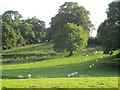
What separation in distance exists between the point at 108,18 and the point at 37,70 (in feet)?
40.6

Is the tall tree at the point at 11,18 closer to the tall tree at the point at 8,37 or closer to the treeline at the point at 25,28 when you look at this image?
the treeline at the point at 25,28

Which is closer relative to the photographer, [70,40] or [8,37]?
[70,40]

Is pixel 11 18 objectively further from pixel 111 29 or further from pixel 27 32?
pixel 111 29

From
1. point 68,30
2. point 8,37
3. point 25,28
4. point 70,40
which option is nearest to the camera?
point 70,40

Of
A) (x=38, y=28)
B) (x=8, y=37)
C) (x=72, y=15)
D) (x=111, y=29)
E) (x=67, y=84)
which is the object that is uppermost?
(x=72, y=15)

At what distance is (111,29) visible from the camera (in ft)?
143

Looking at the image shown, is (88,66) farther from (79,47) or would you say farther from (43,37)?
(43,37)

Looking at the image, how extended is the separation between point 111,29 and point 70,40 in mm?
19418

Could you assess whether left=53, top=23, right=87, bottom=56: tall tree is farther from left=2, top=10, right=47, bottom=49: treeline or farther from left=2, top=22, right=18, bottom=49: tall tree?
left=2, top=10, right=47, bottom=49: treeline

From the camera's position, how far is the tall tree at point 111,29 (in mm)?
42812

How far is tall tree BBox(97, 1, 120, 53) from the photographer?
1686 inches

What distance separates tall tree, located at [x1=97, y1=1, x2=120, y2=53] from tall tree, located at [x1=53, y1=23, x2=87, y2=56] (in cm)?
1647

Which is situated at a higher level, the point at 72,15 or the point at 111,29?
the point at 72,15

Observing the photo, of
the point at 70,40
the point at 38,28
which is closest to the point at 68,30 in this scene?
the point at 70,40
